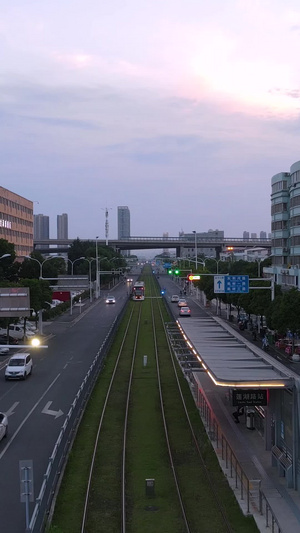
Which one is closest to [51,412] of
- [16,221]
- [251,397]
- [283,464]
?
[251,397]

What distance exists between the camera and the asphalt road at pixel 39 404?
16.8 m

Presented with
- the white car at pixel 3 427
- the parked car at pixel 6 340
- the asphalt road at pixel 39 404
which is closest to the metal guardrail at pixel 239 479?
the asphalt road at pixel 39 404

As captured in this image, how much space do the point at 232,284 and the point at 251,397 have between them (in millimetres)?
21567

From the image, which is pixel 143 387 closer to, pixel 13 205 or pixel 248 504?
pixel 248 504

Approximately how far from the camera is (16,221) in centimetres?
10012

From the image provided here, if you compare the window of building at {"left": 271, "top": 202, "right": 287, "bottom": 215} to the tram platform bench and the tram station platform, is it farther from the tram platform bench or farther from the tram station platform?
the tram platform bench

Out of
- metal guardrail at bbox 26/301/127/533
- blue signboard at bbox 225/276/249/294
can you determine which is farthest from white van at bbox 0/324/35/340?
metal guardrail at bbox 26/301/127/533

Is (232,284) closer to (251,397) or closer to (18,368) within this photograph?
(18,368)

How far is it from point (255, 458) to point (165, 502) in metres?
4.63

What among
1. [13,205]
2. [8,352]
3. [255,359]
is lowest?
[8,352]

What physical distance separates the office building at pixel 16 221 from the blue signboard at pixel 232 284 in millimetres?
54555

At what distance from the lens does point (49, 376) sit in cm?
3478

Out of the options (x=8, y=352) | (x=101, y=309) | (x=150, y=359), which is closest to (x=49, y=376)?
(x=150, y=359)

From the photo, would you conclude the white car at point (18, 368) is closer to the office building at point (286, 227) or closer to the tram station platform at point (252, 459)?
the tram station platform at point (252, 459)
